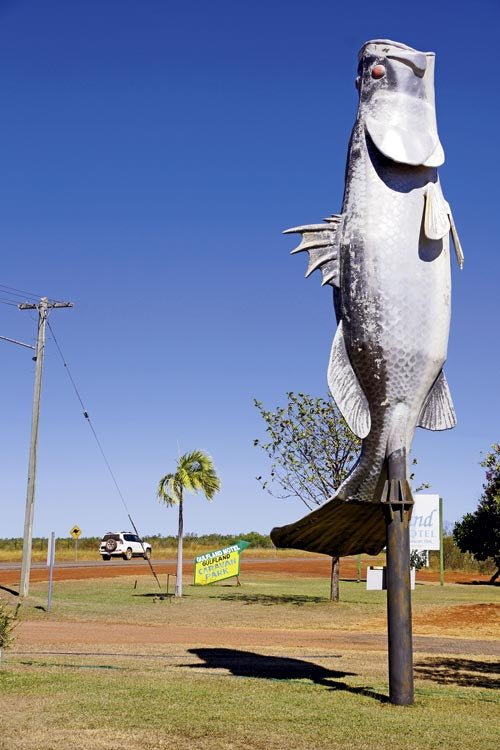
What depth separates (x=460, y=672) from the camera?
12.4 metres

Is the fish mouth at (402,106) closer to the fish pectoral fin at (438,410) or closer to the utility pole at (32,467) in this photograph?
the fish pectoral fin at (438,410)

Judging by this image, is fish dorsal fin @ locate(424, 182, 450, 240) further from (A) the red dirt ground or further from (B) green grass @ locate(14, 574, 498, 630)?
(A) the red dirt ground

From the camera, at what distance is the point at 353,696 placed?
9594mm

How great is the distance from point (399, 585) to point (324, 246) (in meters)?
3.74

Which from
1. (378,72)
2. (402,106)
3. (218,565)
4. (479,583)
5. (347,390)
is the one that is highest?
(378,72)

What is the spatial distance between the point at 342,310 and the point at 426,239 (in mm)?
1156

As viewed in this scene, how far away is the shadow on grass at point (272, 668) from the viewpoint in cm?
1048

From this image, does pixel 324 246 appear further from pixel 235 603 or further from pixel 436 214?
pixel 235 603

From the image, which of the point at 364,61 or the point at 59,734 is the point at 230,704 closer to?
the point at 59,734

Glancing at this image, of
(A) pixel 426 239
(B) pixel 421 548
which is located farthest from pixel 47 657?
(B) pixel 421 548

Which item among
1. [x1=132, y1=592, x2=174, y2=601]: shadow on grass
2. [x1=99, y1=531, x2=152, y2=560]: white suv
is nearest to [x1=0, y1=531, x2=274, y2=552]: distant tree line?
[x1=99, y1=531, x2=152, y2=560]: white suv

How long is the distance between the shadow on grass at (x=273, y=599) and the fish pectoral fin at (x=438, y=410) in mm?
14936

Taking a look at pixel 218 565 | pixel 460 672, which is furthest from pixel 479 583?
pixel 460 672

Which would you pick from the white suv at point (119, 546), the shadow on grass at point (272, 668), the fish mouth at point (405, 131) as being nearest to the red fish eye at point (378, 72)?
the fish mouth at point (405, 131)
